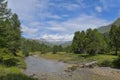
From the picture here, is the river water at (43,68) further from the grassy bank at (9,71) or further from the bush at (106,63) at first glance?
the bush at (106,63)

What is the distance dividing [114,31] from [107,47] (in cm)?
1123

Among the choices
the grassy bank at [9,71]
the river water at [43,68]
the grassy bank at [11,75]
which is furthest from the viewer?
the river water at [43,68]

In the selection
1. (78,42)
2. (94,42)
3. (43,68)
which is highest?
(78,42)

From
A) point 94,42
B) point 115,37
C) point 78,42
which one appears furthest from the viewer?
point 78,42

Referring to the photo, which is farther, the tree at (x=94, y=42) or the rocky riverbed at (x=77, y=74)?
the tree at (x=94, y=42)

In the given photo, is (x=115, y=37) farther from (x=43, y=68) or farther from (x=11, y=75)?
(x=11, y=75)

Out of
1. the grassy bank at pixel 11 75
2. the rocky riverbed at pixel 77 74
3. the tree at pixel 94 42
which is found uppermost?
the tree at pixel 94 42

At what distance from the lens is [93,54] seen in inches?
3674

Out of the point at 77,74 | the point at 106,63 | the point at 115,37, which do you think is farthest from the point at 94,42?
the point at 77,74

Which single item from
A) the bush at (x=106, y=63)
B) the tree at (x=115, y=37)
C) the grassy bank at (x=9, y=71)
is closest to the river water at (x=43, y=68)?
the grassy bank at (x=9, y=71)

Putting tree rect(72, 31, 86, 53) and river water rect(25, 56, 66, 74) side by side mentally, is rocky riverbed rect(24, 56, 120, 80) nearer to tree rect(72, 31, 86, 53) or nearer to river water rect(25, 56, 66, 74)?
river water rect(25, 56, 66, 74)

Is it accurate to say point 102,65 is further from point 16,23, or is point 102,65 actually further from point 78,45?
point 78,45

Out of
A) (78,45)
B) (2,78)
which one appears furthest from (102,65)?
(78,45)

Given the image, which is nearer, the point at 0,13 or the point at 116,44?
the point at 0,13
